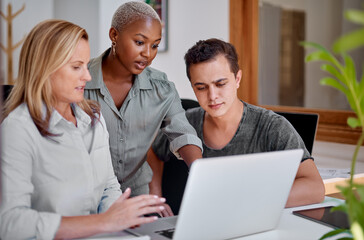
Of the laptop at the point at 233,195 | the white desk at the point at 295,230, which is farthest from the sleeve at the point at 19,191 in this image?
the white desk at the point at 295,230

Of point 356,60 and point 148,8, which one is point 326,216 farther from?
point 356,60

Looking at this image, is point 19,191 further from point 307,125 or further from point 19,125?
point 307,125

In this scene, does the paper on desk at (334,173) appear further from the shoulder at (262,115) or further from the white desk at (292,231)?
the white desk at (292,231)

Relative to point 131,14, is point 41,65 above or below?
below

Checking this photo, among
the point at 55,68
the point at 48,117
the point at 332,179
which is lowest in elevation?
the point at 332,179

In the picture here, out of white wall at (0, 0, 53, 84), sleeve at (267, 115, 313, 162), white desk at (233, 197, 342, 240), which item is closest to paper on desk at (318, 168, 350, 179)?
sleeve at (267, 115, 313, 162)

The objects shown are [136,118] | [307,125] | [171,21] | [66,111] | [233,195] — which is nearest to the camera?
[233,195]

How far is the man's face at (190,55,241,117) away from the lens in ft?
5.78

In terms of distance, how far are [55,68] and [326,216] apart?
85 cm

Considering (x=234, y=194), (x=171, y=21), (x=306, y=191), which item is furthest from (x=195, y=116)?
(x=171, y=21)

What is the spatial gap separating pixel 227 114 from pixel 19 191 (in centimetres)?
97

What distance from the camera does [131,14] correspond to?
1868 millimetres

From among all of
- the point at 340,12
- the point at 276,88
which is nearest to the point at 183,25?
the point at 276,88

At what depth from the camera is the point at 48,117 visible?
1250 mm
